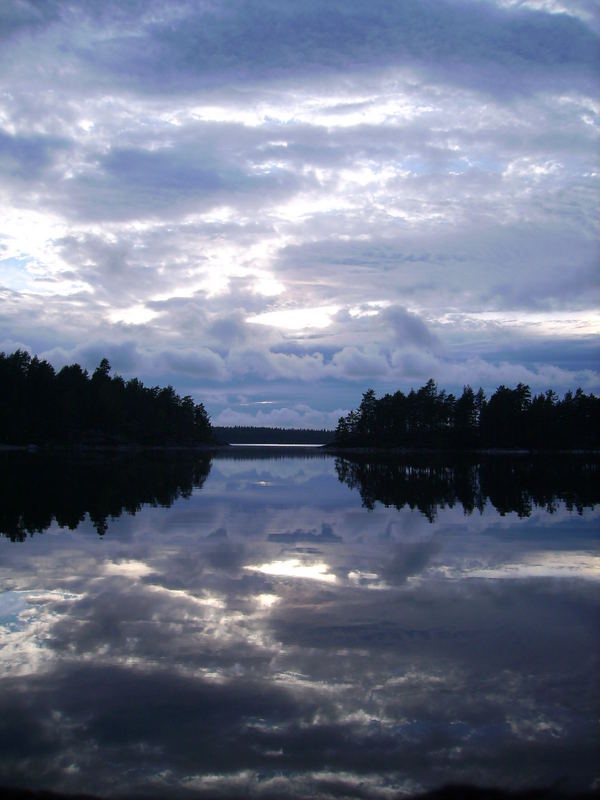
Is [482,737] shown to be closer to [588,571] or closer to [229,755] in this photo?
[229,755]

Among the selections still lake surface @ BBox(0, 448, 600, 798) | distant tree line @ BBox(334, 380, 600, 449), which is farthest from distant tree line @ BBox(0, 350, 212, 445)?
still lake surface @ BBox(0, 448, 600, 798)

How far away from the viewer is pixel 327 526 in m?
28.1

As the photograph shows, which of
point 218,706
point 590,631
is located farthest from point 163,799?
point 590,631

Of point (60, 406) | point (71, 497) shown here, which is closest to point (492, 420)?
point (60, 406)

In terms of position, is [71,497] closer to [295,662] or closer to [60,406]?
[295,662]

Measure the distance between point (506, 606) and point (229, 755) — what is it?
8957 mm

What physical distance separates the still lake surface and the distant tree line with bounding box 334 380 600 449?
160m

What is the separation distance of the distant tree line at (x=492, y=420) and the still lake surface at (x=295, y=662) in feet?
526

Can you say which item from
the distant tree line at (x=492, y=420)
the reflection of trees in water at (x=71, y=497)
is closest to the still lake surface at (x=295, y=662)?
the reflection of trees in water at (x=71, y=497)

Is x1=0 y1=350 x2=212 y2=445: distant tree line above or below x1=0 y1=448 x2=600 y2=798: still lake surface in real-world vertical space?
above

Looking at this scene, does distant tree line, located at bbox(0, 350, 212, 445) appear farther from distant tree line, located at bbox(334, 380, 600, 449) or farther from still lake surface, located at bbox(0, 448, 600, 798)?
still lake surface, located at bbox(0, 448, 600, 798)

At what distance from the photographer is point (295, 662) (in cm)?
1127

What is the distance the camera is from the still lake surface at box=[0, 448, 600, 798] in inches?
310

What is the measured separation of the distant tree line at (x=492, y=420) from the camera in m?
176
